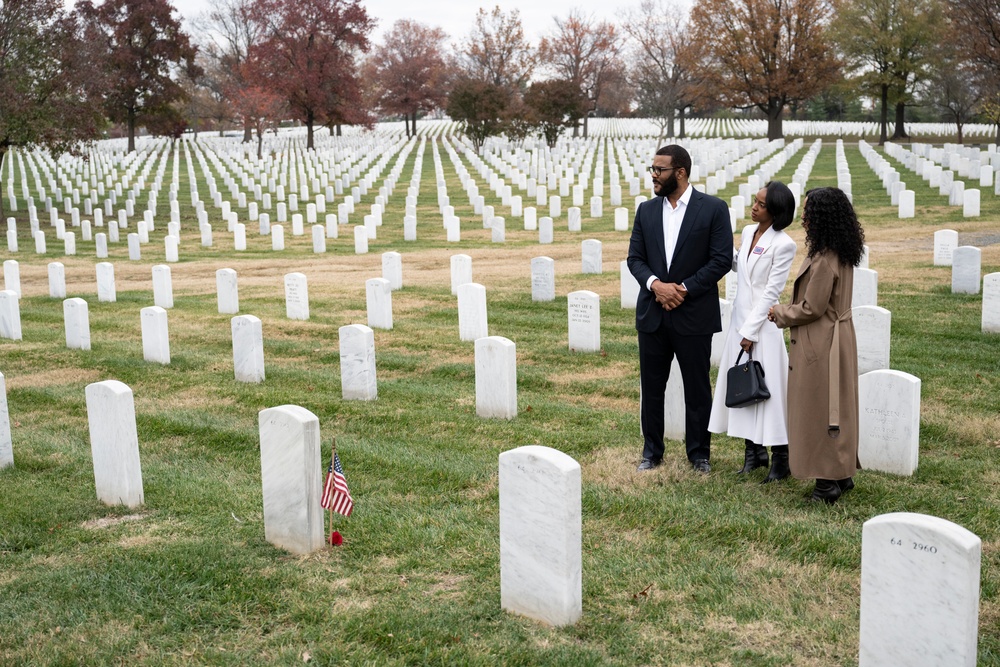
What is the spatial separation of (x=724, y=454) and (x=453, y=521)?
206 centimetres

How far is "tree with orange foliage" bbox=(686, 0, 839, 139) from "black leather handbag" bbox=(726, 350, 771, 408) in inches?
1870

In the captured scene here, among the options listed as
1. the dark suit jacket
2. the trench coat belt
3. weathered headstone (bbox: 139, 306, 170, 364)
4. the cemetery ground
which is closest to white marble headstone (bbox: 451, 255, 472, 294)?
the cemetery ground

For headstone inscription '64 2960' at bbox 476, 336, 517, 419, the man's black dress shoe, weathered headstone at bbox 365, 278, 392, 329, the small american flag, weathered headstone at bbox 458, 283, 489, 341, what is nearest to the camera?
the small american flag

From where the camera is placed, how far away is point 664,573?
192 inches

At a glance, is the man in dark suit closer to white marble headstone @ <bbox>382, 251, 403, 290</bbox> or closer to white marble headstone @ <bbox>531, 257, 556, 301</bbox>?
white marble headstone @ <bbox>531, 257, 556, 301</bbox>

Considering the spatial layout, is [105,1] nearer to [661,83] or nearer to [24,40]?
[24,40]

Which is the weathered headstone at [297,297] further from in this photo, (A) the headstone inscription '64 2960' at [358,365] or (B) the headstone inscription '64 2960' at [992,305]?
(B) the headstone inscription '64 2960' at [992,305]

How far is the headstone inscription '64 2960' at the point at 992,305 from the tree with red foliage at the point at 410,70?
2332 inches

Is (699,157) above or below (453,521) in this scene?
above

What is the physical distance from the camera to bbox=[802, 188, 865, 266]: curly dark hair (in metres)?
5.46

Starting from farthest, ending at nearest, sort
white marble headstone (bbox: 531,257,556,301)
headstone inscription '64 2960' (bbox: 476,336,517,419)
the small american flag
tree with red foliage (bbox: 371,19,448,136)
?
tree with red foliage (bbox: 371,19,448,136), white marble headstone (bbox: 531,257,556,301), headstone inscription '64 2960' (bbox: 476,336,517,419), the small american flag

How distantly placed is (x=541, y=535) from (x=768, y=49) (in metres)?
50.3

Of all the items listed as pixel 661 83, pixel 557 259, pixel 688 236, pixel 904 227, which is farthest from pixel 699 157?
pixel 688 236

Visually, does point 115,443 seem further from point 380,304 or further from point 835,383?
point 380,304
